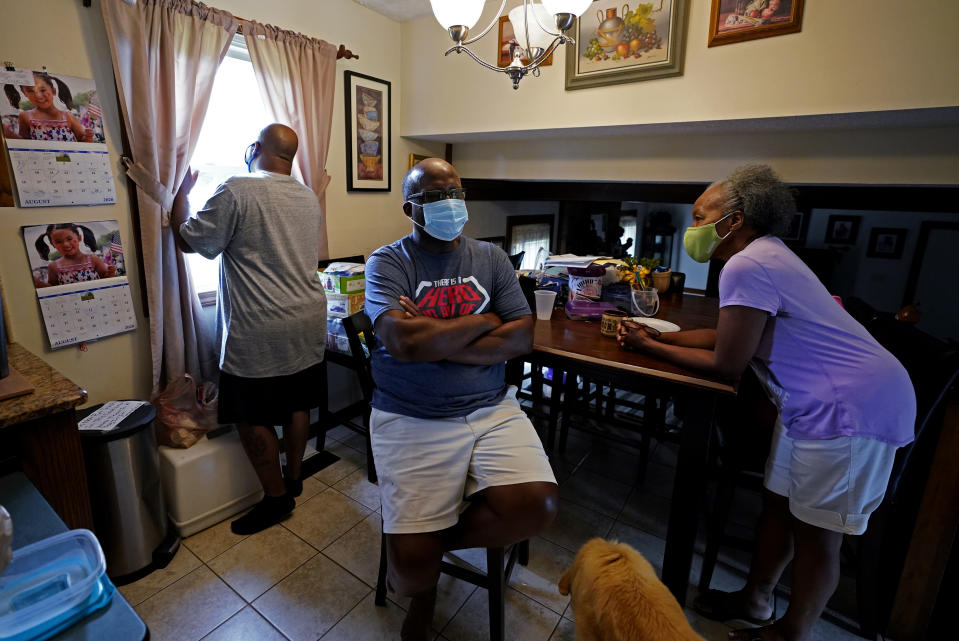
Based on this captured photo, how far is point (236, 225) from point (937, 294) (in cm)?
464

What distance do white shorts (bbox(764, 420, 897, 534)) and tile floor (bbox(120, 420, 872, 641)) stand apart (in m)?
0.58

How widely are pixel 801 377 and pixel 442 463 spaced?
1.07 metres

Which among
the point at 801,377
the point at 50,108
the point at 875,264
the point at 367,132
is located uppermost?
the point at 367,132

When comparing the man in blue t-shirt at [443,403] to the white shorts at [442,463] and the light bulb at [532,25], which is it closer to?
the white shorts at [442,463]

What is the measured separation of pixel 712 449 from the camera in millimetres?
1733

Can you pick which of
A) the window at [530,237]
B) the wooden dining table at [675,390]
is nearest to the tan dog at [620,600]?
the wooden dining table at [675,390]

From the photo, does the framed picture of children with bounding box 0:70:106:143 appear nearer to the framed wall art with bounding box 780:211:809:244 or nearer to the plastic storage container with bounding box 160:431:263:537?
the plastic storage container with bounding box 160:431:263:537

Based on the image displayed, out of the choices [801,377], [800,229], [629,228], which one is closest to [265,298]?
[801,377]

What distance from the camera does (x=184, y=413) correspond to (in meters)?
2.02

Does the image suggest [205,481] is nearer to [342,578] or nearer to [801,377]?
[342,578]

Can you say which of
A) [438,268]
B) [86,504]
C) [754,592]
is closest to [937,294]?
[754,592]

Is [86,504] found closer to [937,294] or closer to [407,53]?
[407,53]

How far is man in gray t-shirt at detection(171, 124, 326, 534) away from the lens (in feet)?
5.83

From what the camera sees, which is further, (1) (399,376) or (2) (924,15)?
(2) (924,15)
